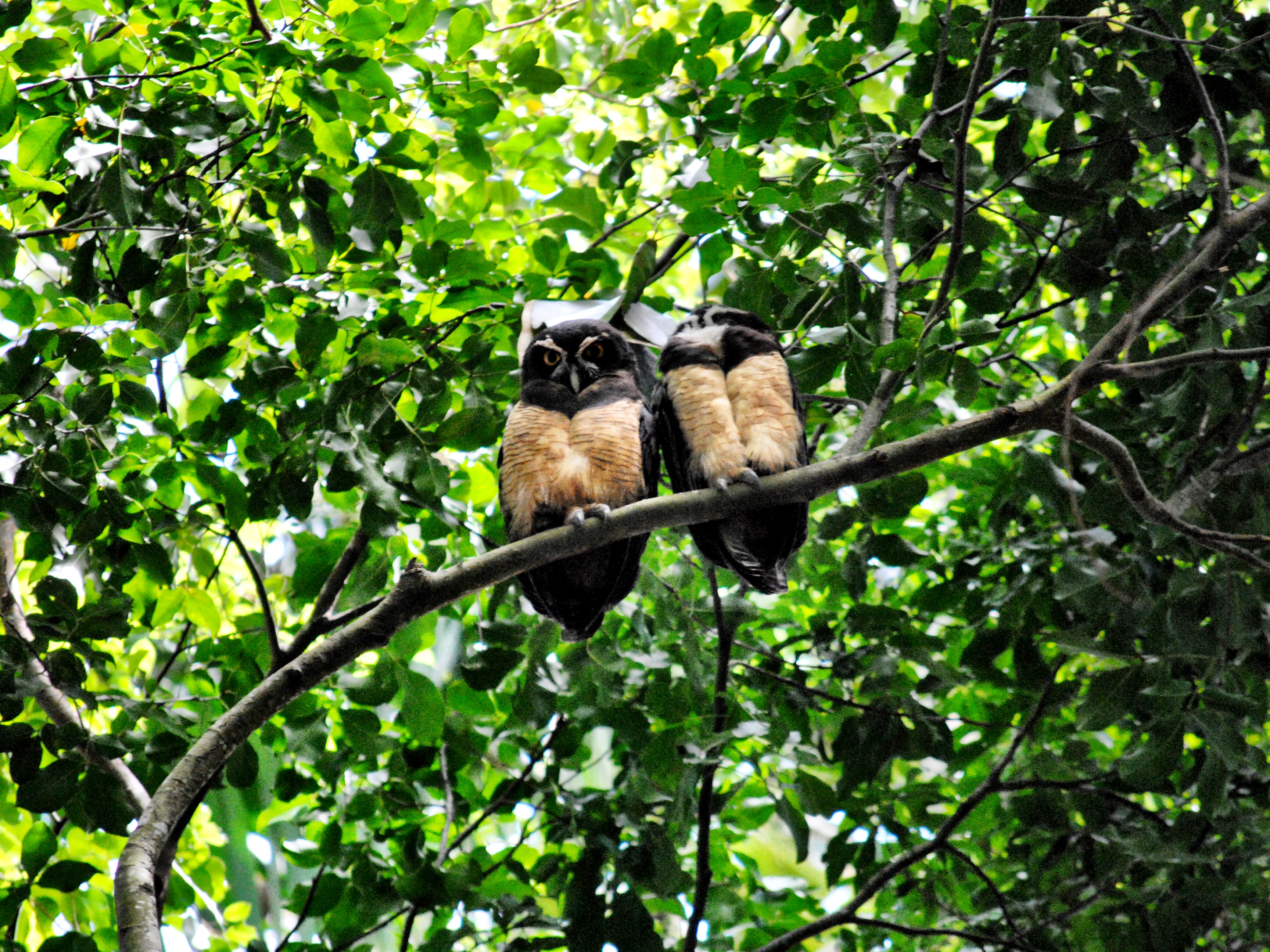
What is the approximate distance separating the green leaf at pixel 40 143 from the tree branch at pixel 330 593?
1.17 meters

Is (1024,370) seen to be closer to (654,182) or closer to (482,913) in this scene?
(654,182)

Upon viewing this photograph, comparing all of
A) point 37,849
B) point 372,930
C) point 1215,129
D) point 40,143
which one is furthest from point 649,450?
point 37,849

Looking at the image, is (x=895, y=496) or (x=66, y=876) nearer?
(x=66, y=876)

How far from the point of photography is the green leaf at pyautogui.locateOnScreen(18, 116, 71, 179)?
2582 mm

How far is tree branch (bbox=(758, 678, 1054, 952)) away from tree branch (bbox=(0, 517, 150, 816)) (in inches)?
75.5

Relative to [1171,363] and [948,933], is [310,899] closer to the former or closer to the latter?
[948,933]

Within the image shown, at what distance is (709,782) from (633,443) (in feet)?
3.50

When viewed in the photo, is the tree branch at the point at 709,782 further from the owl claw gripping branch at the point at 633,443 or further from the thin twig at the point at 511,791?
the thin twig at the point at 511,791

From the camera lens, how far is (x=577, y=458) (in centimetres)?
280

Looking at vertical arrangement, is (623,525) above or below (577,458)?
below

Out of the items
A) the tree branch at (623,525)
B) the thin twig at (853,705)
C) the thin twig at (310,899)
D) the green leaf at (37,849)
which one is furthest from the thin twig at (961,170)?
the green leaf at (37,849)

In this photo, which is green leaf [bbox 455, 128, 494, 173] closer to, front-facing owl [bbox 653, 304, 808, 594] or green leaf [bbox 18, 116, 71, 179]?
front-facing owl [bbox 653, 304, 808, 594]

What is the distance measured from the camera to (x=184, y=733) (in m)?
2.97

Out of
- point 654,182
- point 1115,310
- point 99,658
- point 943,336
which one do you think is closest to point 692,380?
point 943,336
